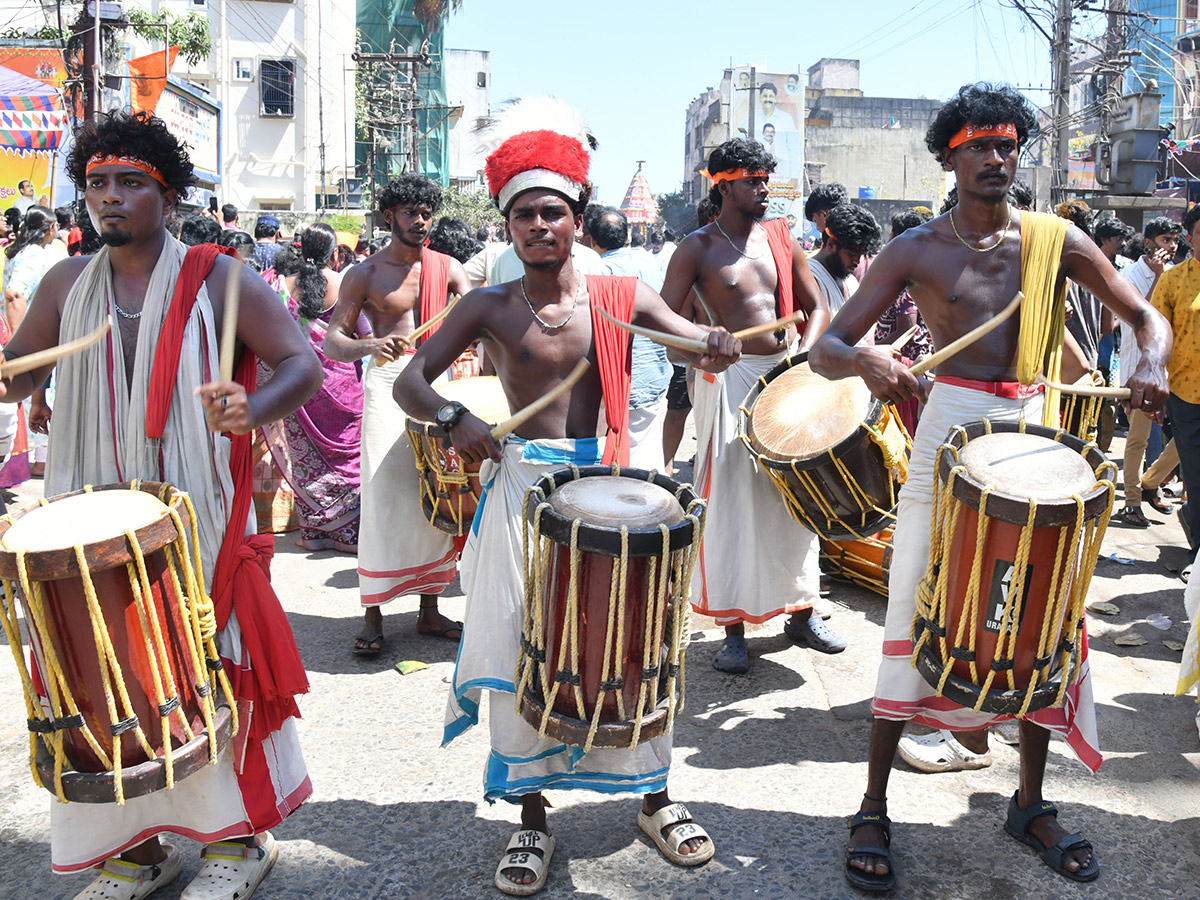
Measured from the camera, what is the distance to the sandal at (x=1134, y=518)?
7605mm

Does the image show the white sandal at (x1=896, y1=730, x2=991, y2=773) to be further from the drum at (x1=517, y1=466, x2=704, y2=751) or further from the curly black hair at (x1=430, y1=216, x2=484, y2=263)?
the curly black hair at (x1=430, y1=216, x2=484, y2=263)

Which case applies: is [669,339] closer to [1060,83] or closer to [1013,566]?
[1013,566]

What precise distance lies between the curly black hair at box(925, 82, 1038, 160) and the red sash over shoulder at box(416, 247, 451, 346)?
2.72 meters

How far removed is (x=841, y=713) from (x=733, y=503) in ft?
3.59

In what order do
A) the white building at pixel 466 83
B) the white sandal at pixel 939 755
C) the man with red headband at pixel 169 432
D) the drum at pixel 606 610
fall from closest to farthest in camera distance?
the drum at pixel 606 610, the man with red headband at pixel 169 432, the white sandal at pixel 939 755, the white building at pixel 466 83

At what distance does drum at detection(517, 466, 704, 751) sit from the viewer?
8.87 ft

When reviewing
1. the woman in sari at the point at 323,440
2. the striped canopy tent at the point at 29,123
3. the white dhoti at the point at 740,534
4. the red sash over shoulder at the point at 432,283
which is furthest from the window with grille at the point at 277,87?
the white dhoti at the point at 740,534

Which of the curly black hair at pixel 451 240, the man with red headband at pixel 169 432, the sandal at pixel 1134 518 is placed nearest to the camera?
the man with red headband at pixel 169 432

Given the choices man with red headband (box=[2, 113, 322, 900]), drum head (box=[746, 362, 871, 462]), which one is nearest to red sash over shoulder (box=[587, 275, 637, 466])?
man with red headband (box=[2, 113, 322, 900])

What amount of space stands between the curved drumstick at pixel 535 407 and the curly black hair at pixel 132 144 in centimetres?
123

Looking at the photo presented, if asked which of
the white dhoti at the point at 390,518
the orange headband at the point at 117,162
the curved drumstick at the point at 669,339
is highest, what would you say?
the orange headband at the point at 117,162

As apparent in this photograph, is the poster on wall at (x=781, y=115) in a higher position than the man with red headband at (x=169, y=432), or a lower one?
higher

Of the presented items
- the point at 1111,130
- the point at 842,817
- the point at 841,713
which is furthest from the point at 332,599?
the point at 1111,130

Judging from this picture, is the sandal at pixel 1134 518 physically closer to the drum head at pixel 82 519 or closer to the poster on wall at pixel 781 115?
the drum head at pixel 82 519
